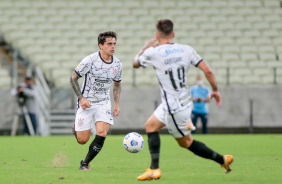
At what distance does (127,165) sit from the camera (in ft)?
43.4

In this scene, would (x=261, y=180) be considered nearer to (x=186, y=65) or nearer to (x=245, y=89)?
(x=186, y=65)

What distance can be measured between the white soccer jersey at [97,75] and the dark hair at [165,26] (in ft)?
8.54

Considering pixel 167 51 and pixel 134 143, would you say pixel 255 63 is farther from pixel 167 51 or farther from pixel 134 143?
pixel 167 51

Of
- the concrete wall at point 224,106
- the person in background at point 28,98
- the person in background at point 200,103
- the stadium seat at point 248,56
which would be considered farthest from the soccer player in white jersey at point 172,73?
the stadium seat at point 248,56

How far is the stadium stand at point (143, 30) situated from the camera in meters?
28.7

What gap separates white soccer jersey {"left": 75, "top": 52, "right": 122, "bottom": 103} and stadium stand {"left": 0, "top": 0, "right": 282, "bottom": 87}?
14986 mm

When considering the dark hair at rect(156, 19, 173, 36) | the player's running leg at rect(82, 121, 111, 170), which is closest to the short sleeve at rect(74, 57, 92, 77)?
the player's running leg at rect(82, 121, 111, 170)

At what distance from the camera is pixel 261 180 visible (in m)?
10.2

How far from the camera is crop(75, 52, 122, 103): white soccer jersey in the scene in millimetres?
12305

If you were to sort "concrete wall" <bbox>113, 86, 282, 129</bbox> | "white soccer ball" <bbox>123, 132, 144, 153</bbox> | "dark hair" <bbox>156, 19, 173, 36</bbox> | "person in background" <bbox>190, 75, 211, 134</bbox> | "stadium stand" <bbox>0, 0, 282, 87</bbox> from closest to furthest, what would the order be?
"dark hair" <bbox>156, 19, 173, 36</bbox>
"white soccer ball" <bbox>123, 132, 144, 153</bbox>
"person in background" <bbox>190, 75, 211, 134</bbox>
"concrete wall" <bbox>113, 86, 282, 129</bbox>
"stadium stand" <bbox>0, 0, 282, 87</bbox>

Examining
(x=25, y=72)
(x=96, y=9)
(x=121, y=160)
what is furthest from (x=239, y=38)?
(x=121, y=160)

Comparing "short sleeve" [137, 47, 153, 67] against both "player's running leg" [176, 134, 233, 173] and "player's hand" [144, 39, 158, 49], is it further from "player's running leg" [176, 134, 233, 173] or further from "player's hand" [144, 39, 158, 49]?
"player's running leg" [176, 134, 233, 173]

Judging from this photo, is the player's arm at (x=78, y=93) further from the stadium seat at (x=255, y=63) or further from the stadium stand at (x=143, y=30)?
the stadium seat at (x=255, y=63)

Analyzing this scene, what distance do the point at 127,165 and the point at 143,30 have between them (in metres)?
17.6
